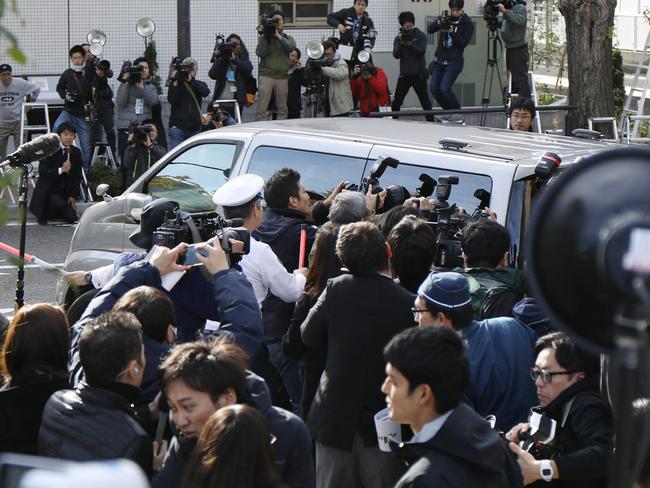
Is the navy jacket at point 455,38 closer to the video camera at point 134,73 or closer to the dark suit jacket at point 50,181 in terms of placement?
the video camera at point 134,73

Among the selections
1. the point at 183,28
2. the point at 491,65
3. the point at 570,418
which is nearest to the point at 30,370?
the point at 570,418

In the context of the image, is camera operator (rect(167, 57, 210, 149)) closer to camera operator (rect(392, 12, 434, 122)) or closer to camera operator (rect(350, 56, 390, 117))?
camera operator (rect(350, 56, 390, 117))

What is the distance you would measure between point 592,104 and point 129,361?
11466mm

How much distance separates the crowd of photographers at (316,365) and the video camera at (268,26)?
30.9 feet

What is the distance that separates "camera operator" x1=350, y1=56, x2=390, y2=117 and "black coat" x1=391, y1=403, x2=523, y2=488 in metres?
12.1

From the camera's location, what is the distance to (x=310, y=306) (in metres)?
5.11

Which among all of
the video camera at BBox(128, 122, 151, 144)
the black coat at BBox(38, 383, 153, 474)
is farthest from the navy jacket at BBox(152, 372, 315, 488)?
the video camera at BBox(128, 122, 151, 144)

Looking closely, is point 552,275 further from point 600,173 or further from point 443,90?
point 443,90

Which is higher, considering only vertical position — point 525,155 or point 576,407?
point 525,155

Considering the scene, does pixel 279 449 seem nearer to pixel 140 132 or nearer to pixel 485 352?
pixel 485 352

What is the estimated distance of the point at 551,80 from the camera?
92.4 ft

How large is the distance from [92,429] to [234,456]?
0.69m

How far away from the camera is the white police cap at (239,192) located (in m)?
5.63

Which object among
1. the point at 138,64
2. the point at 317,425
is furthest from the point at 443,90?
the point at 317,425
